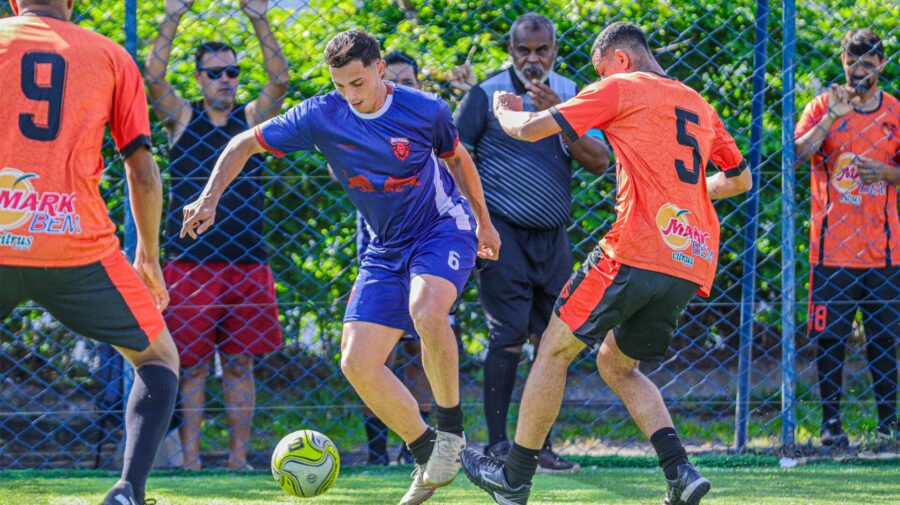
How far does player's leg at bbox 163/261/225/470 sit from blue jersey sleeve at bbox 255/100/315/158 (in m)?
1.29

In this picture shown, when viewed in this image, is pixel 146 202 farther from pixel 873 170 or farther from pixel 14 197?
pixel 873 170

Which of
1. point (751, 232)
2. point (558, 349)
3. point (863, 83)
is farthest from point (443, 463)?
point (863, 83)

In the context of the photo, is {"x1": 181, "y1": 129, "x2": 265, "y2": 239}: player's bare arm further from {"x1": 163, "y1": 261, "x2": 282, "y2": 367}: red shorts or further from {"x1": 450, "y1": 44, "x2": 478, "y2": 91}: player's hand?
{"x1": 450, "y1": 44, "x2": 478, "y2": 91}: player's hand

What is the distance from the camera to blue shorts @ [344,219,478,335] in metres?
4.49

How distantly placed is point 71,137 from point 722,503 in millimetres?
2711

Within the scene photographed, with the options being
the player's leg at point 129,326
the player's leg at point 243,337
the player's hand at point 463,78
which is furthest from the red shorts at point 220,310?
the player's leg at point 129,326

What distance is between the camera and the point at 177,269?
5.64 meters

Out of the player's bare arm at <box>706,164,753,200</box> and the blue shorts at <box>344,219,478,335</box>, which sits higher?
the player's bare arm at <box>706,164,753,200</box>

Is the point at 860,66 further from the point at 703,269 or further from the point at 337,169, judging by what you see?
the point at 337,169

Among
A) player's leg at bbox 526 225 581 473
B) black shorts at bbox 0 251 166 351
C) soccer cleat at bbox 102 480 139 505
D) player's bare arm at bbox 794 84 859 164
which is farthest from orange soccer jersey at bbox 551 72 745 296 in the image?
player's bare arm at bbox 794 84 859 164

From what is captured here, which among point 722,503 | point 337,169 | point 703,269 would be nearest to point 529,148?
point 337,169

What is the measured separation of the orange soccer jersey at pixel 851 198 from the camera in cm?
587

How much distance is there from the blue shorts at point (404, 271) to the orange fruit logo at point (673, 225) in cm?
84

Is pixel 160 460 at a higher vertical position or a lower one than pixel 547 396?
lower
